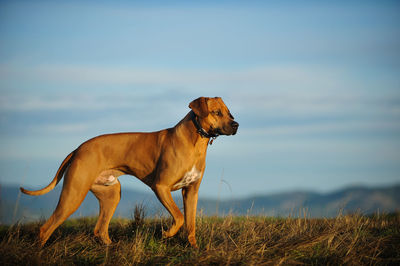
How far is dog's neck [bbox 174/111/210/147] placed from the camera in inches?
278

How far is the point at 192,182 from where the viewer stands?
23.8 ft

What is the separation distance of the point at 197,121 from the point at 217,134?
0.40 m

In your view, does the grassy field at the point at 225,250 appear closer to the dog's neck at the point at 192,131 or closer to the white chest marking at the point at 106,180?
the white chest marking at the point at 106,180

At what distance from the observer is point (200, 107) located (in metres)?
6.98

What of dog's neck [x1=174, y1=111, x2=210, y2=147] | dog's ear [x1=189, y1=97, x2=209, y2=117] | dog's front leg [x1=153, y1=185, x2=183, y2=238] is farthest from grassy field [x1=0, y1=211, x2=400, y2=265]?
dog's ear [x1=189, y1=97, x2=209, y2=117]

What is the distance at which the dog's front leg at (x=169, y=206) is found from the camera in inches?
269

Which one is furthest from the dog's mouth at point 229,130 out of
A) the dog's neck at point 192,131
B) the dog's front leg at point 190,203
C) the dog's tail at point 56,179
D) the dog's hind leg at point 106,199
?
the dog's tail at point 56,179

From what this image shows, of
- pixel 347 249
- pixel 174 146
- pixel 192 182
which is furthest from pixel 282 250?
pixel 174 146

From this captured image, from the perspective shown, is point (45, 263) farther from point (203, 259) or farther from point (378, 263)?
point (378, 263)

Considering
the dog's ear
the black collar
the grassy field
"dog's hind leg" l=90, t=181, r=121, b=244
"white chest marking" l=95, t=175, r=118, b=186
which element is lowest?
the grassy field

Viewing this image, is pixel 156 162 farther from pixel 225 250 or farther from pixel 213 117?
pixel 225 250

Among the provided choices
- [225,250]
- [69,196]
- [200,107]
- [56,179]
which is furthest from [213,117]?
[56,179]

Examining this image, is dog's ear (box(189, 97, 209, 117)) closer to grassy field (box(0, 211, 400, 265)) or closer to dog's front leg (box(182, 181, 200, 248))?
dog's front leg (box(182, 181, 200, 248))

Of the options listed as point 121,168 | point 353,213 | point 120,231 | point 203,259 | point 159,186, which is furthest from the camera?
point 353,213
